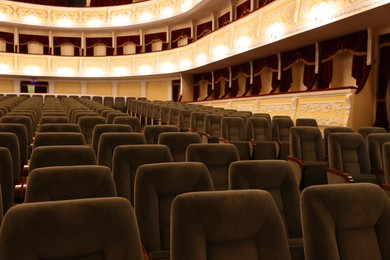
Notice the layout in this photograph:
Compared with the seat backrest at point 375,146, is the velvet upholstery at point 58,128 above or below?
above

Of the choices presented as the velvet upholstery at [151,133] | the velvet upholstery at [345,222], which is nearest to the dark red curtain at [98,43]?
the velvet upholstery at [151,133]

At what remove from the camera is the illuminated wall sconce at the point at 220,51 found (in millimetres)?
7398

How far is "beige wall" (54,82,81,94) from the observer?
12.2 meters

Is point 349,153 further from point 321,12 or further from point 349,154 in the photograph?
point 321,12

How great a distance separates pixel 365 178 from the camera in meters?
2.24

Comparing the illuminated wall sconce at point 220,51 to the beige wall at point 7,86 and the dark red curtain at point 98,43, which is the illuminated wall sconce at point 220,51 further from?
the beige wall at point 7,86

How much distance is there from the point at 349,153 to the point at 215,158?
3.90 ft

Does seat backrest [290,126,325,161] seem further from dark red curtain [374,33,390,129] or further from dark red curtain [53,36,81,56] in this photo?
dark red curtain [53,36,81,56]

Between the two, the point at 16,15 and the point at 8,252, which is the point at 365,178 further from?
the point at 16,15

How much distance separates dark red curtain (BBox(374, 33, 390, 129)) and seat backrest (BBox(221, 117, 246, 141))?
232cm

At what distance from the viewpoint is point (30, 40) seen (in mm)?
12094

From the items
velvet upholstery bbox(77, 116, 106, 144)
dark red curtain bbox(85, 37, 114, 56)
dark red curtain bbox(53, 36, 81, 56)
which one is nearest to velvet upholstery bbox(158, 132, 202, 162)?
velvet upholstery bbox(77, 116, 106, 144)

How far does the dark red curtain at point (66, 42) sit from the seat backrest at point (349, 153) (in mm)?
11498

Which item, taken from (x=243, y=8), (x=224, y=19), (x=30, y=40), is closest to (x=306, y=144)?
(x=243, y=8)
